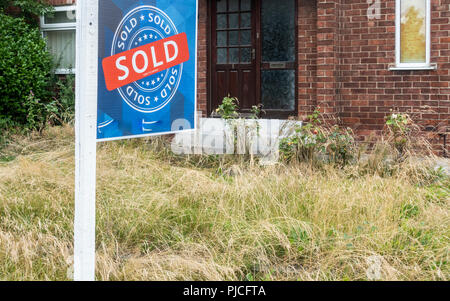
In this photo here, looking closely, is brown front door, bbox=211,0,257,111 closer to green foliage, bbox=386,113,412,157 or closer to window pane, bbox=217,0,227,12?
window pane, bbox=217,0,227,12

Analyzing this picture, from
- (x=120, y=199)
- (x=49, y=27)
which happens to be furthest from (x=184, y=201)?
(x=49, y=27)

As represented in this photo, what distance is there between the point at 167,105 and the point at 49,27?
8.79 meters

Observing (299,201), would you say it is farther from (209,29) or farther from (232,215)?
(209,29)

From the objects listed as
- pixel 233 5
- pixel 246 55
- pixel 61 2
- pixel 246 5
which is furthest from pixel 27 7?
pixel 246 55

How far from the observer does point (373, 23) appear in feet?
28.7

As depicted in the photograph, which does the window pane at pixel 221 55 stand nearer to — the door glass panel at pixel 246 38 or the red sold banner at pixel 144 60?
the door glass panel at pixel 246 38

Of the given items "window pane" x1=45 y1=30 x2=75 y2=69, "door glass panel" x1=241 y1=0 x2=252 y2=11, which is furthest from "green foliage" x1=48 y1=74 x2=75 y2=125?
"door glass panel" x1=241 y1=0 x2=252 y2=11

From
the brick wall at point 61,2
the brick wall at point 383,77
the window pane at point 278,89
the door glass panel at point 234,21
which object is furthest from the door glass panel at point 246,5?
the brick wall at point 61,2

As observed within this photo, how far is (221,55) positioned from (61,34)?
362cm

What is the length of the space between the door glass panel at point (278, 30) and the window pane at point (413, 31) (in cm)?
175

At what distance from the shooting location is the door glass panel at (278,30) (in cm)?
954

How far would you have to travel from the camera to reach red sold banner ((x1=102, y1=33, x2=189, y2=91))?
129 inches

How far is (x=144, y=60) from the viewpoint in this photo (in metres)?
3.47

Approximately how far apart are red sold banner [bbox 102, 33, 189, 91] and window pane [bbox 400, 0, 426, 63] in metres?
5.72
